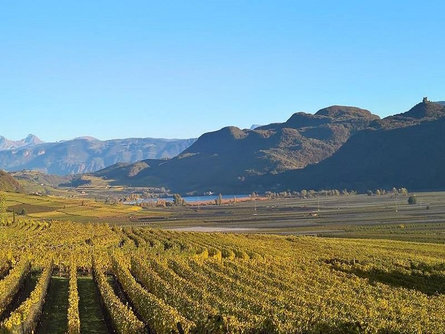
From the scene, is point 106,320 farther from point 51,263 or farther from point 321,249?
point 321,249

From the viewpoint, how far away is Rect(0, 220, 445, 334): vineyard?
24750 mm

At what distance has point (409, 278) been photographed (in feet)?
174

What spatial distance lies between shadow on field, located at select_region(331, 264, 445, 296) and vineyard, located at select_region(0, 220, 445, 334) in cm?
10

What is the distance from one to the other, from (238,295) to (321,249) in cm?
5090

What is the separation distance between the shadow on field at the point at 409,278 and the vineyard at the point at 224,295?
0.32 feet

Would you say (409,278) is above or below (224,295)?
below

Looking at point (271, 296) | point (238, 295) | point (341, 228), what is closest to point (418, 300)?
point (271, 296)

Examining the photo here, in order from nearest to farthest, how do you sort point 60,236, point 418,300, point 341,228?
point 418,300 → point 60,236 → point 341,228

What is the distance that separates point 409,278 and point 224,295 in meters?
26.4

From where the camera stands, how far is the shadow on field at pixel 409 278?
1976 inches

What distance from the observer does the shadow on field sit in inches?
1976

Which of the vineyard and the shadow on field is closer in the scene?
the vineyard

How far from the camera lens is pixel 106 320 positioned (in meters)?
Result: 34.2

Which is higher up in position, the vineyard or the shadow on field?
the vineyard
